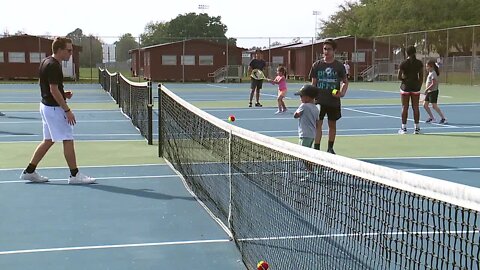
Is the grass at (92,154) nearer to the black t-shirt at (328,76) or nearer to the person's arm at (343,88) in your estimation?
the black t-shirt at (328,76)

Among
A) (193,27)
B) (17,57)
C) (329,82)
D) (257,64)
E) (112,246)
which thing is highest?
(193,27)

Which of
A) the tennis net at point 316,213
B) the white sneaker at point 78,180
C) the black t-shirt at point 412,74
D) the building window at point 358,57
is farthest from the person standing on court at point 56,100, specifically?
the building window at point 358,57

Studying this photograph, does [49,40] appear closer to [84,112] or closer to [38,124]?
[84,112]

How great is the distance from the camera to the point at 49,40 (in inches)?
1807

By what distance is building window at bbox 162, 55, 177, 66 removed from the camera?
47.4 metres

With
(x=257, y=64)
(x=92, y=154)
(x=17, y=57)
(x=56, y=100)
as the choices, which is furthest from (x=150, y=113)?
(x=17, y=57)

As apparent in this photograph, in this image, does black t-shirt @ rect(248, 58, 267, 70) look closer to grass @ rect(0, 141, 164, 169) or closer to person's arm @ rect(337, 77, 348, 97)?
grass @ rect(0, 141, 164, 169)

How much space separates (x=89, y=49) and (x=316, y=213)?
1717 inches

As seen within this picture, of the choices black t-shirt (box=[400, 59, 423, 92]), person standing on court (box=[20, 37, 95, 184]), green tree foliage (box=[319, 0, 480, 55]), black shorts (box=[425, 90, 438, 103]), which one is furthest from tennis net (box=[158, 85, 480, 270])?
green tree foliage (box=[319, 0, 480, 55])

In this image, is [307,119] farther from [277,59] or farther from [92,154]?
[277,59]

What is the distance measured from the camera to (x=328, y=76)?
28.3 feet

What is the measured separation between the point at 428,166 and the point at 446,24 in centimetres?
5400

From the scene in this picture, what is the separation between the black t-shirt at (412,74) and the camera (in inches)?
478

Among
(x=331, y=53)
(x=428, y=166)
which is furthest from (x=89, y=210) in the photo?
(x=428, y=166)
